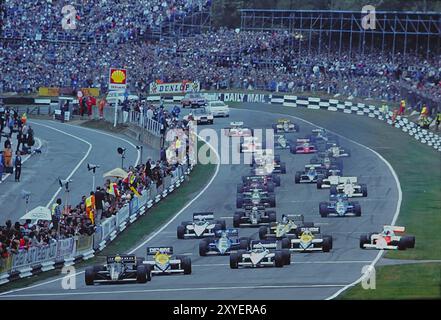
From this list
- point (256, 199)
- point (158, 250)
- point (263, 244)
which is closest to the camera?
point (158, 250)

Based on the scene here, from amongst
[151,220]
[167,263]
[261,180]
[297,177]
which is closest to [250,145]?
[297,177]

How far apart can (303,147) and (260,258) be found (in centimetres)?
2546

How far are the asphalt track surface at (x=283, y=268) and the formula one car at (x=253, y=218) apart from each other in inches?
11.9

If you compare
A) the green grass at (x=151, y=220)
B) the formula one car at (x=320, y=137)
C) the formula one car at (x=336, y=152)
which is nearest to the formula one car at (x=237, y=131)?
the formula one car at (x=320, y=137)

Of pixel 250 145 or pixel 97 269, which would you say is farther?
pixel 250 145

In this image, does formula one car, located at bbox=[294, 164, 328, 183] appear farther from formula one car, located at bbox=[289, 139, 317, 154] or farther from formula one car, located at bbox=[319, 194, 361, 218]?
formula one car, located at bbox=[289, 139, 317, 154]

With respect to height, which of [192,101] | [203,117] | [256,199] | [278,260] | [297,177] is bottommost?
[278,260]

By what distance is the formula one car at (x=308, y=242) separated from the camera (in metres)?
31.3

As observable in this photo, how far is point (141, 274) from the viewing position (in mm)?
26359

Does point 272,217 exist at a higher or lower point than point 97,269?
higher

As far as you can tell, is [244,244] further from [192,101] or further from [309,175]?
[192,101]

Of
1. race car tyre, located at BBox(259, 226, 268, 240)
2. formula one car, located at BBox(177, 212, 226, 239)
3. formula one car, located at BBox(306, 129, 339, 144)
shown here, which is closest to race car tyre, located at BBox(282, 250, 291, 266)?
race car tyre, located at BBox(259, 226, 268, 240)

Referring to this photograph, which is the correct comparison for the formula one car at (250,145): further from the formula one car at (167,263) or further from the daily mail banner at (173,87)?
the formula one car at (167,263)

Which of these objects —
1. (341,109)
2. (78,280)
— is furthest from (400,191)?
(341,109)
